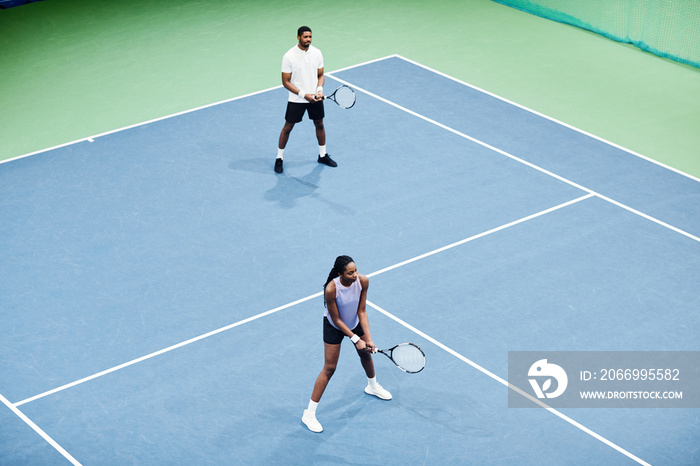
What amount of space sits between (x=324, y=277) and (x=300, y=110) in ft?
10.0

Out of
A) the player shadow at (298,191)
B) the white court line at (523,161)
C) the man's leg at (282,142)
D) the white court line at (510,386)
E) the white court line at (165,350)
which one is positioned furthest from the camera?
the man's leg at (282,142)

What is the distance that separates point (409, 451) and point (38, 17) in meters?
14.2

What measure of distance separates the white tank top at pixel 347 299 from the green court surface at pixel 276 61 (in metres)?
6.16

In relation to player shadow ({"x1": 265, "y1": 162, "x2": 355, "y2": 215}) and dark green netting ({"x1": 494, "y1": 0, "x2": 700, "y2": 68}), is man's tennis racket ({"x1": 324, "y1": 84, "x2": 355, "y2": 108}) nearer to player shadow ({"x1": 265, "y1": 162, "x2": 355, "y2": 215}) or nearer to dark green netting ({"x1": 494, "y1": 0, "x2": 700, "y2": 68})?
player shadow ({"x1": 265, "y1": 162, "x2": 355, "y2": 215})

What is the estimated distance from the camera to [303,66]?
13.6 m

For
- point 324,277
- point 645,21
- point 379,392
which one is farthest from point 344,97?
point 645,21

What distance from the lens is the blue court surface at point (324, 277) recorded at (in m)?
9.37

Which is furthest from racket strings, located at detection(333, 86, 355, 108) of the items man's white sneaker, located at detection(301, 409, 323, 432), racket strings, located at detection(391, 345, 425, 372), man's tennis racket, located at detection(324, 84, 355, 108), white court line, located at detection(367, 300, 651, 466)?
racket strings, located at detection(391, 345, 425, 372)

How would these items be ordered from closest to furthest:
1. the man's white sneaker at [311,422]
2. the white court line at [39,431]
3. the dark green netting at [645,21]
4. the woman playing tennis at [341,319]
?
the woman playing tennis at [341,319] < the white court line at [39,431] < the man's white sneaker at [311,422] < the dark green netting at [645,21]

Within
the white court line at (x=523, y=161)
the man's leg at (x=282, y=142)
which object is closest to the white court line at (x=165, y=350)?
the man's leg at (x=282, y=142)

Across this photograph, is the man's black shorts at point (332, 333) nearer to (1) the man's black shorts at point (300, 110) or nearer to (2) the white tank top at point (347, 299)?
(2) the white tank top at point (347, 299)

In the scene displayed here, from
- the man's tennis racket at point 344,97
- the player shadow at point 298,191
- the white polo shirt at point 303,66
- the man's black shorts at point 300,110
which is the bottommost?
the player shadow at point 298,191

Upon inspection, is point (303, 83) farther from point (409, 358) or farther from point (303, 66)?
point (409, 358)

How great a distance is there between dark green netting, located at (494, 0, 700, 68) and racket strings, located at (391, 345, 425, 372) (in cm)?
1160
